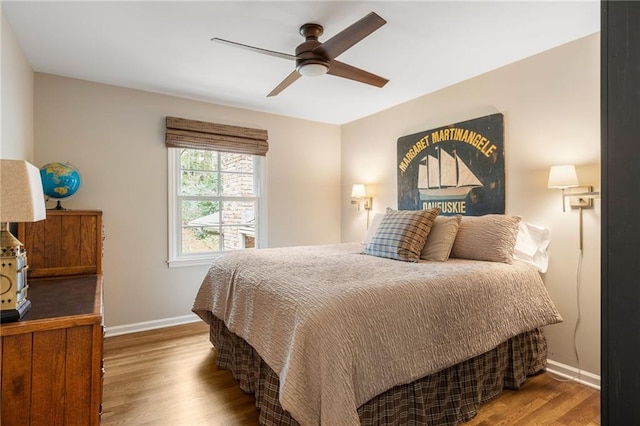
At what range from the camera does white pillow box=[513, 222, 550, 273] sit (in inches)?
100.0

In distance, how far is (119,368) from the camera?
2.51 metres

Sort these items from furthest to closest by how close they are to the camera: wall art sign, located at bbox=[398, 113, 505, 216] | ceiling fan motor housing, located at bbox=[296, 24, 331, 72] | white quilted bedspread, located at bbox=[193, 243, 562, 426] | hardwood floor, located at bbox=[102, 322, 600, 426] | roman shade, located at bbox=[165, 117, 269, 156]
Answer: roman shade, located at bbox=[165, 117, 269, 156], wall art sign, located at bbox=[398, 113, 505, 216], ceiling fan motor housing, located at bbox=[296, 24, 331, 72], hardwood floor, located at bbox=[102, 322, 600, 426], white quilted bedspread, located at bbox=[193, 243, 562, 426]

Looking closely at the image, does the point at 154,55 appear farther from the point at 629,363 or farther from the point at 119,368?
the point at 629,363

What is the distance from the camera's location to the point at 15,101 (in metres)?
2.24

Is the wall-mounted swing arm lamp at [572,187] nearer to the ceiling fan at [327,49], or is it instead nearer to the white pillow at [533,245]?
the white pillow at [533,245]

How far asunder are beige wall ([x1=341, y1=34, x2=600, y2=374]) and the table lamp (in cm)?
305

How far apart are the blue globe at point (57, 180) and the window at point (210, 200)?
0.97 meters

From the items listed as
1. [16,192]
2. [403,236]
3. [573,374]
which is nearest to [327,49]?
[403,236]

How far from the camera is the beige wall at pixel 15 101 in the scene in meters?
1.99

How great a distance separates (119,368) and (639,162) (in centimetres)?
308

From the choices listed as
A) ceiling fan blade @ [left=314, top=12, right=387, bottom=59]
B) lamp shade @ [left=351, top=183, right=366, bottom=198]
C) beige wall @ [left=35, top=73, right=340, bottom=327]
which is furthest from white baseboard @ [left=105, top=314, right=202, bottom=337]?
ceiling fan blade @ [left=314, top=12, right=387, bottom=59]

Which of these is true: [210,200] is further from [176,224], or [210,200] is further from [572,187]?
[572,187]

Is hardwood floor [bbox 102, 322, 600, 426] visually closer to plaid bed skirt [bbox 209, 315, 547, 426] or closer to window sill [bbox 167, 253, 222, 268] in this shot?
plaid bed skirt [bbox 209, 315, 547, 426]

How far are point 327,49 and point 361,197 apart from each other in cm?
234
